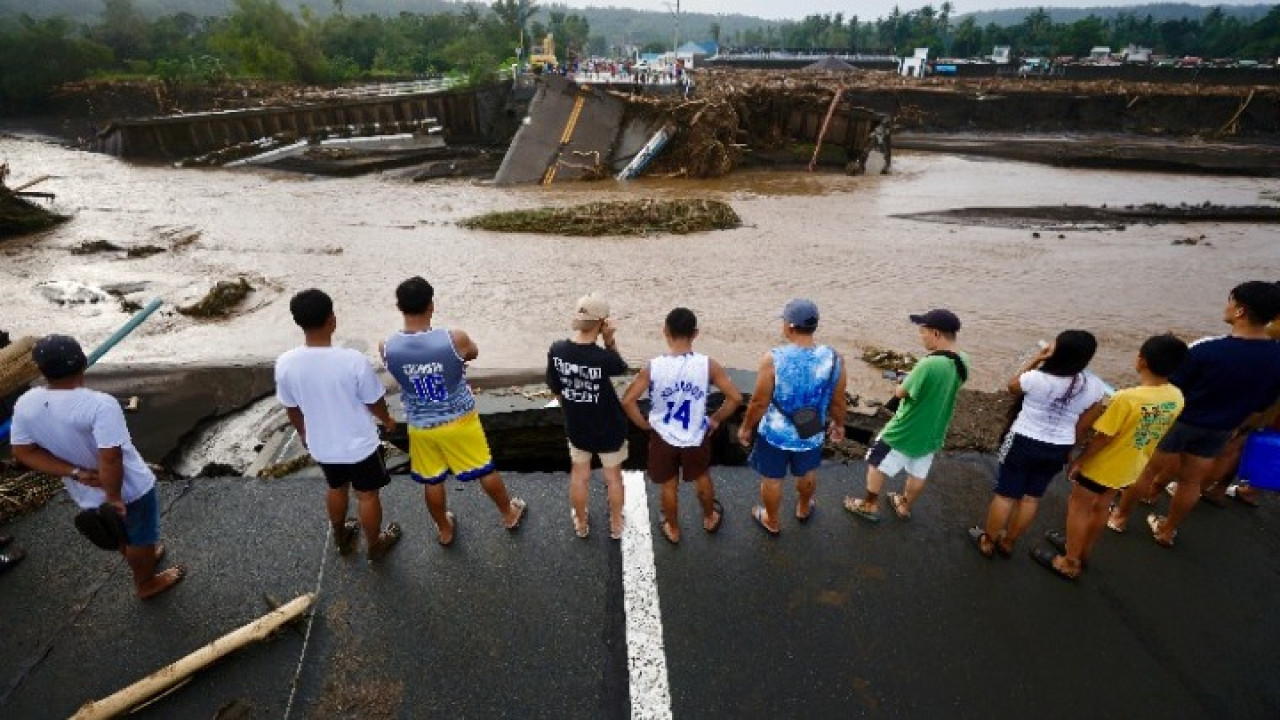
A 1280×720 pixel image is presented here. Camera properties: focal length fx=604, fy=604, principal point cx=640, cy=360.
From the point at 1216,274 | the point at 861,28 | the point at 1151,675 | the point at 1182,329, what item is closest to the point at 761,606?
the point at 1151,675

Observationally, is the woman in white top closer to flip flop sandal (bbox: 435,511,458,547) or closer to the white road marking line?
the white road marking line

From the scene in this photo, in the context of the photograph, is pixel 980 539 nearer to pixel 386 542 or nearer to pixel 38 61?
pixel 386 542

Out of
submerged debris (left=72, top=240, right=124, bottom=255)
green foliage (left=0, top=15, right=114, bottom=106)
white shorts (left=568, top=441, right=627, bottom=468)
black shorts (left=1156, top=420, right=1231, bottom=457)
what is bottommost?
submerged debris (left=72, top=240, right=124, bottom=255)

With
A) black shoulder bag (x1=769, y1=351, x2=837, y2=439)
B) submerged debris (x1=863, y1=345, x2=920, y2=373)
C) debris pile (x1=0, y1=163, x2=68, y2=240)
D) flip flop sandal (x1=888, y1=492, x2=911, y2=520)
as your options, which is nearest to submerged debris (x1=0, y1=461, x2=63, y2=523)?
black shoulder bag (x1=769, y1=351, x2=837, y2=439)

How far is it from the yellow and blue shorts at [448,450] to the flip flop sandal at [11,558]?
241cm

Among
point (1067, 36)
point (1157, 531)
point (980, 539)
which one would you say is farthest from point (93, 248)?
point (1067, 36)

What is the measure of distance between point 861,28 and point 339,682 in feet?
514

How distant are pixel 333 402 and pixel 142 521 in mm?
1182

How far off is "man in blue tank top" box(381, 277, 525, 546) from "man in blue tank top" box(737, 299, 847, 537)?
1.54 metres

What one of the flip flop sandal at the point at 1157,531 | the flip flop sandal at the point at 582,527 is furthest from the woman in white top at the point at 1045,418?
the flip flop sandal at the point at 582,527

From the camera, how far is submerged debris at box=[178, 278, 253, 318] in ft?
28.8

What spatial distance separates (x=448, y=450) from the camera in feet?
11.1

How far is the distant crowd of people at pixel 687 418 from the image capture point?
9.61 feet

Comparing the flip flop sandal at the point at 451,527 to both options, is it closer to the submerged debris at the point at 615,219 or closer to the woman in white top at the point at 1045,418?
the woman in white top at the point at 1045,418
